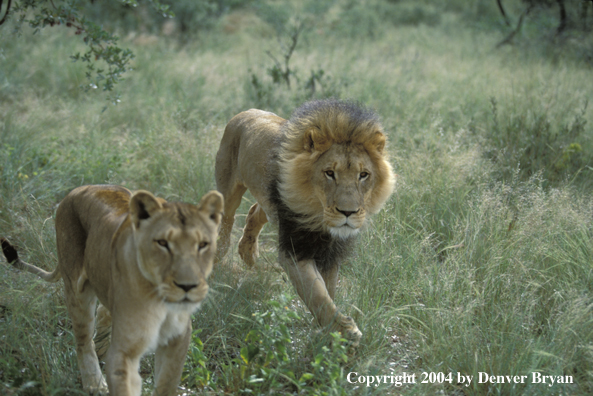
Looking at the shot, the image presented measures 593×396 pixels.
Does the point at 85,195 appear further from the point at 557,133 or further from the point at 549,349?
the point at 557,133

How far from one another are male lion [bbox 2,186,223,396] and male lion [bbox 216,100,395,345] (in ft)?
3.49

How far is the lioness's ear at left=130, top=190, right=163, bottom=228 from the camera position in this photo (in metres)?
2.18

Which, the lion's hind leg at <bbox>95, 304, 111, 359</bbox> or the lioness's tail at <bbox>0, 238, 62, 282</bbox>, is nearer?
the lioness's tail at <bbox>0, 238, 62, 282</bbox>

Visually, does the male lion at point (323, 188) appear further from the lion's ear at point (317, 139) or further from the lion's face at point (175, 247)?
the lion's face at point (175, 247)

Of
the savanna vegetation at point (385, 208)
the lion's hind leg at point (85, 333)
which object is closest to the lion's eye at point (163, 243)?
the savanna vegetation at point (385, 208)

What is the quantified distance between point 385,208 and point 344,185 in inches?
58.9

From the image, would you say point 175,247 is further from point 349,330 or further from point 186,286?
point 349,330

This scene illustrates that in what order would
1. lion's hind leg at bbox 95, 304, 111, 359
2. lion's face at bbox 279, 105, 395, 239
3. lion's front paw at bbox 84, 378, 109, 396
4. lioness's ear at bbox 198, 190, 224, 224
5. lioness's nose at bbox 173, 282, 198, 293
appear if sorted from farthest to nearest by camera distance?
lion's face at bbox 279, 105, 395, 239 → lion's hind leg at bbox 95, 304, 111, 359 → lion's front paw at bbox 84, 378, 109, 396 → lioness's ear at bbox 198, 190, 224, 224 → lioness's nose at bbox 173, 282, 198, 293

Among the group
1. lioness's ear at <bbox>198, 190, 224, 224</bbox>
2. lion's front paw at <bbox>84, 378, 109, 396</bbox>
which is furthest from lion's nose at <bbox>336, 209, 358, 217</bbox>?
lion's front paw at <bbox>84, 378, 109, 396</bbox>

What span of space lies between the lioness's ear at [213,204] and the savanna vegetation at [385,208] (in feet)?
1.85

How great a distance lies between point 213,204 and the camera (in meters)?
2.29

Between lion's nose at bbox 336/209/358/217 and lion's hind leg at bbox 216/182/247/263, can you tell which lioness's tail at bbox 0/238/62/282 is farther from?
lion's nose at bbox 336/209/358/217

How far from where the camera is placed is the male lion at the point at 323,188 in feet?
10.7

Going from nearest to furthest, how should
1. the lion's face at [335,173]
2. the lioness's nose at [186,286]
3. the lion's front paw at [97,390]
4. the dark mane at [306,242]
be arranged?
the lioness's nose at [186,286], the lion's front paw at [97,390], the lion's face at [335,173], the dark mane at [306,242]
